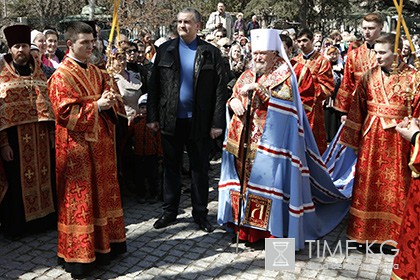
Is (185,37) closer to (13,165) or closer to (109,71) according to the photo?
(109,71)

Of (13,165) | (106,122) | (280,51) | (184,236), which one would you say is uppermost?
(280,51)

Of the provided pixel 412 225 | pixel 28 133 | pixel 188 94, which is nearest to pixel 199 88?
pixel 188 94

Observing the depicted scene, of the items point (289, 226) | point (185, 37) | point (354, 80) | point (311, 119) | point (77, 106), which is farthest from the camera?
point (311, 119)

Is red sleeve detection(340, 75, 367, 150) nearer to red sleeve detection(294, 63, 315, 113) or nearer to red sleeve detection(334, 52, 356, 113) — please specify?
red sleeve detection(334, 52, 356, 113)

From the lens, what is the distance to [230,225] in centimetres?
527

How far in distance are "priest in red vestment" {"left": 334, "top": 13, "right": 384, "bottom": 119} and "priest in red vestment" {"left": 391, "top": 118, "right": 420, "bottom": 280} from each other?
2724 mm

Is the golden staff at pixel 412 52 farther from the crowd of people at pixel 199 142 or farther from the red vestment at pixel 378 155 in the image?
the red vestment at pixel 378 155

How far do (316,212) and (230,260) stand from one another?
4.48 ft

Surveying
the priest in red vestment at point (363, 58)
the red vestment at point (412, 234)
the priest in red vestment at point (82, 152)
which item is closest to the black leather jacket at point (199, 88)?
the priest in red vestment at point (82, 152)

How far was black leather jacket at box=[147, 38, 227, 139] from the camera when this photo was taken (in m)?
5.11

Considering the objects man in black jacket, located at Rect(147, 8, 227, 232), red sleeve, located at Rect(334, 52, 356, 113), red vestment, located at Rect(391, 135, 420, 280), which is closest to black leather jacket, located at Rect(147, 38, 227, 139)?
man in black jacket, located at Rect(147, 8, 227, 232)

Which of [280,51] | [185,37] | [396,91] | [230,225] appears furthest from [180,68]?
[396,91]

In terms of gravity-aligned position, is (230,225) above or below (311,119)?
below

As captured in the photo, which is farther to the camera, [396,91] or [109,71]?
[396,91]
